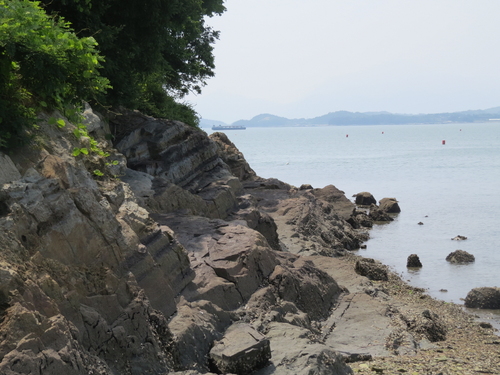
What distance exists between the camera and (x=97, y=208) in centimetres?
778

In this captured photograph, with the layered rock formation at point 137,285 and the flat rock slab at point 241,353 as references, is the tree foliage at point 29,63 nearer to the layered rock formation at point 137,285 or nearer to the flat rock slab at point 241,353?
the layered rock formation at point 137,285

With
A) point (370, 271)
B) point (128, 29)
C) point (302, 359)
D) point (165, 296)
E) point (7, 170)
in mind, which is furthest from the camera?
point (370, 271)

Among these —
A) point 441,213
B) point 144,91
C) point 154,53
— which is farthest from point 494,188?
point 154,53

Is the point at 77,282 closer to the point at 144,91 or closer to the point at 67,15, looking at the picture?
the point at 67,15

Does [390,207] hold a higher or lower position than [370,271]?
lower

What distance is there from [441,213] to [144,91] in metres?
19.5

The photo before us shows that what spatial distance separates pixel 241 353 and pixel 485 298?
10.0 meters

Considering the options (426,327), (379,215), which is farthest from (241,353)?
(379,215)

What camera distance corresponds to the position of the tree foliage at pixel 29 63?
713 centimetres

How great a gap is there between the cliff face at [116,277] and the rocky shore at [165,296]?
0.02 metres

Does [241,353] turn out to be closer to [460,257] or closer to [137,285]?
[137,285]

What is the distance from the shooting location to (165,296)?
8.44 meters

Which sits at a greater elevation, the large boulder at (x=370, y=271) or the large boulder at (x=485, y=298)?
the large boulder at (x=370, y=271)

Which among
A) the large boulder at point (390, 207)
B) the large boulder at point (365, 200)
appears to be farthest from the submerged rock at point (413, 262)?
the large boulder at point (365, 200)
